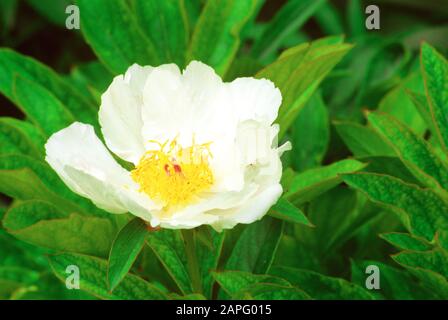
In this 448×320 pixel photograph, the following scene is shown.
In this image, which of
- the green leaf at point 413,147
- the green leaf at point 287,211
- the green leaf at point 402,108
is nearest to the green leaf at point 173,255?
the green leaf at point 287,211

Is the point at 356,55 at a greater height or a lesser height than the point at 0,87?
greater

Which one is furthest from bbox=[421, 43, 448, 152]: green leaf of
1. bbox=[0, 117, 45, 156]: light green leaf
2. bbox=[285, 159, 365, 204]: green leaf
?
bbox=[0, 117, 45, 156]: light green leaf

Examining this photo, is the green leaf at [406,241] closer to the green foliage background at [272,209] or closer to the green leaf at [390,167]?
the green foliage background at [272,209]

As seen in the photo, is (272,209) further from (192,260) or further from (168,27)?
(168,27)

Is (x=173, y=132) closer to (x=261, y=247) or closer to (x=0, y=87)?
(x=261, y=247)

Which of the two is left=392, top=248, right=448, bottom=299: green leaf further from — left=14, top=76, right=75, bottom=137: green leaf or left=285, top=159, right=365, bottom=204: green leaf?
left=14, top=76, right=75, bottom=137: green leaf
